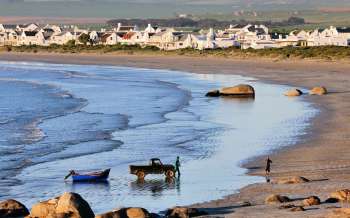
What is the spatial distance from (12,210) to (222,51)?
98.3 meters

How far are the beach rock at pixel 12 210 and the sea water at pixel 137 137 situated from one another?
6.20ft

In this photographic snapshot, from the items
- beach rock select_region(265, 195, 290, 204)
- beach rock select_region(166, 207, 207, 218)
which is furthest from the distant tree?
beach rock select_region(166, 207, 207, 218)

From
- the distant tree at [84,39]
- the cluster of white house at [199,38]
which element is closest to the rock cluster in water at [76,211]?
the cluster of white house at [199,38]

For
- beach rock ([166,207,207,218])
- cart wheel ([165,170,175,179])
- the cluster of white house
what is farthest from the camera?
the cluster of white house

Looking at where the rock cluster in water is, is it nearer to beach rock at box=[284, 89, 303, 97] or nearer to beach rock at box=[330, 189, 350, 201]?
beach rock at box=[330, 189, 350, 201]

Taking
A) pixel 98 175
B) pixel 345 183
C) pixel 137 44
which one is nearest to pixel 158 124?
pixel 98 175

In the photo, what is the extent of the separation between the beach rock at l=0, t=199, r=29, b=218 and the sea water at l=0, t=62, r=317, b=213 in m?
1.89

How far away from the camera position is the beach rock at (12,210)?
64.8ft

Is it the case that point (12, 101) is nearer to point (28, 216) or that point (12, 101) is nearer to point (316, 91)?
point (316, 91)

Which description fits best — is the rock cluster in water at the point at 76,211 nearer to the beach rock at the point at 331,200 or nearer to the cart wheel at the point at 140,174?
the beach rock at the point at 331,200

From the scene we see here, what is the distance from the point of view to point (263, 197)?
22.0 metres

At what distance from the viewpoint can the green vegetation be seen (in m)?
98.4

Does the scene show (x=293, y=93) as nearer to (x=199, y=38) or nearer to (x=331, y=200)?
(x=331, y=200)

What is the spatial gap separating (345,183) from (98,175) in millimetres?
7083
